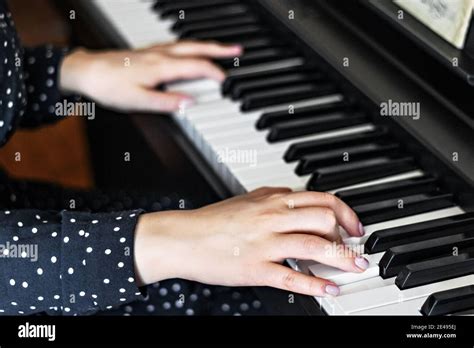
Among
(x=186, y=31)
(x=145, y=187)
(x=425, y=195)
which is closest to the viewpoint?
(x=425, y=195)

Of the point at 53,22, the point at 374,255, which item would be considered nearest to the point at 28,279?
the point at 374,255

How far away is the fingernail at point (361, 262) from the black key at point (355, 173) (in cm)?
18

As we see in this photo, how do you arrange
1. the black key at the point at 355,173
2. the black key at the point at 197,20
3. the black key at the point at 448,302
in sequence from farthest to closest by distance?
the black key at the point at 197,20 → the black key at the point at 355,173 → the black key at the point at 448,302

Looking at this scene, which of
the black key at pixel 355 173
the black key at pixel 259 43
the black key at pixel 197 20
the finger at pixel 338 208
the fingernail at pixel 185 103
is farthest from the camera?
the black key at pixel 197 20

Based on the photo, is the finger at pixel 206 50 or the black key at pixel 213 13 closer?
the finger at pixel 206 50

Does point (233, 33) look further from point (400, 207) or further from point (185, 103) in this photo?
point (400, 207)

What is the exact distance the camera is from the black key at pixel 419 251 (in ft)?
3.30

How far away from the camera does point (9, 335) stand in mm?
1027

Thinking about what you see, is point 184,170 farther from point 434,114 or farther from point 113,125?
point 113,125

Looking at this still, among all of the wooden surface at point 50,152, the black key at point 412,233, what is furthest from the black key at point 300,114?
the wooden surface at point 50,152

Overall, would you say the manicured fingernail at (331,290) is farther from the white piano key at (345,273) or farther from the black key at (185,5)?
the black key at (185,5)

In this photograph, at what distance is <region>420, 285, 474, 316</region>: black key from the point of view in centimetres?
94

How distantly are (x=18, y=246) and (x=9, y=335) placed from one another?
123 mm

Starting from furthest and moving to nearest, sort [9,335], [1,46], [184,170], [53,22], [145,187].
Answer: [53,22] < [145,187] < [184,170] < [1,46] < [9,335]
